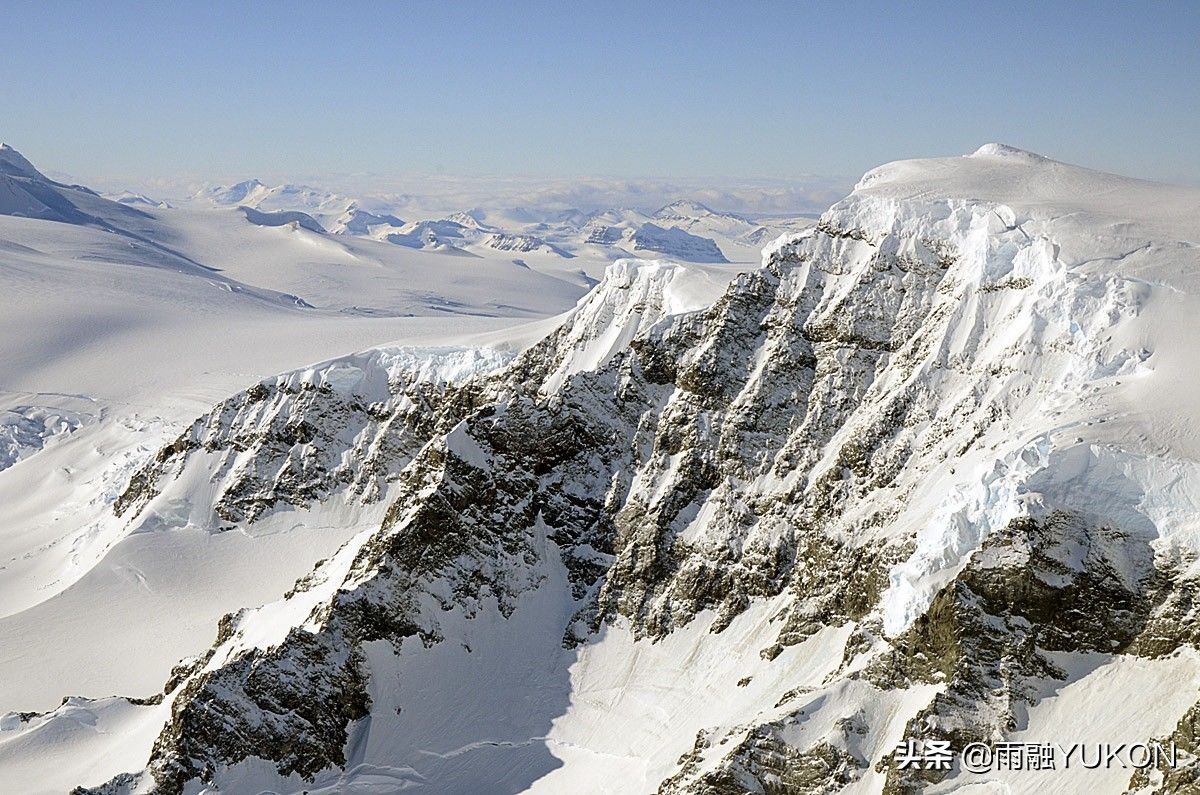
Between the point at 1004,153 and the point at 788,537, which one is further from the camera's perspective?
the point at 1004,153

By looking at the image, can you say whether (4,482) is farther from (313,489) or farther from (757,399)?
(757,399)

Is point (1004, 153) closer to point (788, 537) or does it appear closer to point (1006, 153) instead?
point (1006, 153)

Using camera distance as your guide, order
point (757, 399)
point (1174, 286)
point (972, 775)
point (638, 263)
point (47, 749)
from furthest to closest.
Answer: point (638, 263) → point (757, 399) → point (47, 749) → point (1174, 286) → point (972, 775)

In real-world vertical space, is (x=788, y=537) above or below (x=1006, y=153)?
below

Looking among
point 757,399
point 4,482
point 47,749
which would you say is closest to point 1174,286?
point 757,399

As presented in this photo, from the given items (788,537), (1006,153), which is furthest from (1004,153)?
(788,537)

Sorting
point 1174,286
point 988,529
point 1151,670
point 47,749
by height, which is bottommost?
point 47,749

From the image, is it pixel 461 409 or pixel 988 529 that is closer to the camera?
pixel 988 529

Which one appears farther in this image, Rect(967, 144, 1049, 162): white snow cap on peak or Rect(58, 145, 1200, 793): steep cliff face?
Rect(967, 144, 1049, 162): white snow cap on peak
